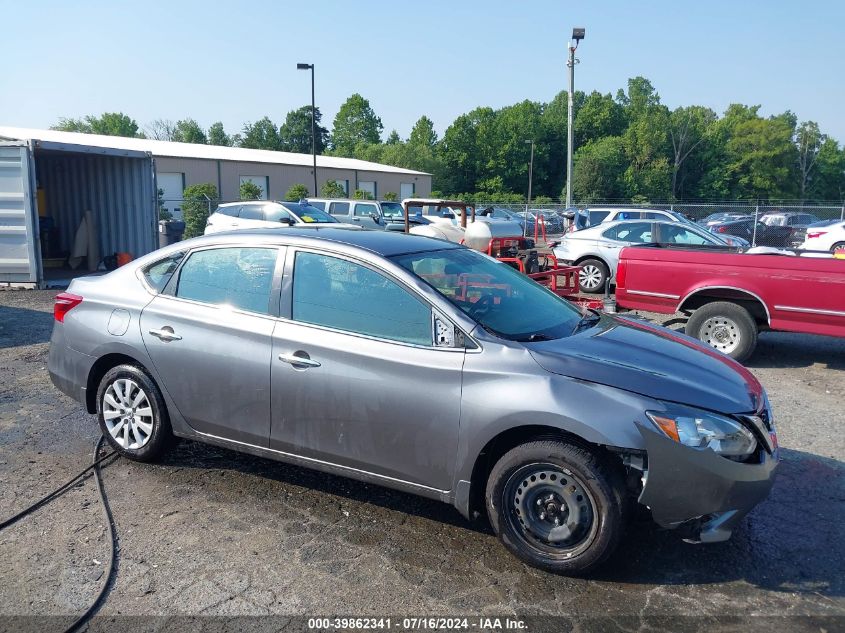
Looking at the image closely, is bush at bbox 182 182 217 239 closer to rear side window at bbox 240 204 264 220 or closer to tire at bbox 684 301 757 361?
rear side window at bbox 240 204 264 220

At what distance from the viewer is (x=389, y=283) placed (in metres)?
3.91

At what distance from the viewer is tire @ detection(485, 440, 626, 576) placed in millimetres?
3287

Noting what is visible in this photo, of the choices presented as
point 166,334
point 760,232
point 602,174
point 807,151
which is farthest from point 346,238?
point 807,151

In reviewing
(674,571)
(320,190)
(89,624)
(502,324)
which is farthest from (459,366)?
(320,190)

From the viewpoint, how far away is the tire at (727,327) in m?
7.71

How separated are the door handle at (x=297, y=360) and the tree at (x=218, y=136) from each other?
112 metres

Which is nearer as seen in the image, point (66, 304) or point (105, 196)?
point (66, 304)

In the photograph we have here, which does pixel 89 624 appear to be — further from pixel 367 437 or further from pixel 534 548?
pixel 534 548

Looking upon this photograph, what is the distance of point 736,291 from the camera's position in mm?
7770

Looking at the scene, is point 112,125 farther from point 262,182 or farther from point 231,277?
point 231,277

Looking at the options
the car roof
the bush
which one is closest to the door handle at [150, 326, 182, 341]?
the car roof

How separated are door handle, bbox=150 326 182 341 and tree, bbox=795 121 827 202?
97.6m

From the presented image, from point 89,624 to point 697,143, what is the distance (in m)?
87.5

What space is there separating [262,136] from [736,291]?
107m
